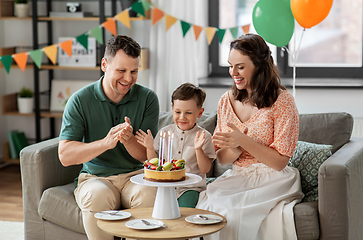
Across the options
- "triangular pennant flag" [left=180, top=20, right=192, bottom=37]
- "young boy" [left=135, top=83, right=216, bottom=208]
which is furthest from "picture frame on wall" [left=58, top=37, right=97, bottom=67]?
"young boy" [left=135, top=83, right=216, bottom=208]

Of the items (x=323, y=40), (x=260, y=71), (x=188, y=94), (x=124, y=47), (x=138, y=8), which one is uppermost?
(x=138, y=8)

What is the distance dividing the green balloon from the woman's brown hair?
2.84 feet

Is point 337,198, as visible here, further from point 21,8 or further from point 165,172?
point 21,8

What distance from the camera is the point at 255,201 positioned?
204 cm

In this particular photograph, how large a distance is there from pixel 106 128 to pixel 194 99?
463 mm

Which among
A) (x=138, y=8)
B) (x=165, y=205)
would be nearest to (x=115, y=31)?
(x=138, y=8)

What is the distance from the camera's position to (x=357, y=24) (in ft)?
12.8

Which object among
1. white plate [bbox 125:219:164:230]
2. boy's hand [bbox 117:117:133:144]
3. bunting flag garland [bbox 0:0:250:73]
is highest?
bunting flag garland [bbox 0:0:250:73]

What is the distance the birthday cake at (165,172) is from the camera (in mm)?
1712

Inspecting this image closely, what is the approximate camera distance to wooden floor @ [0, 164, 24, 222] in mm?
3191

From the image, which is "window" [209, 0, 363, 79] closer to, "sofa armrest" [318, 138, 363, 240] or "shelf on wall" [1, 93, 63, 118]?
"shelf on wall" [1, 93, 63, 118]

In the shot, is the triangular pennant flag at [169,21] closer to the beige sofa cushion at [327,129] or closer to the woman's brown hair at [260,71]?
the beige sofa cushion at [327,129]

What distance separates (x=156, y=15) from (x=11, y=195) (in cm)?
186

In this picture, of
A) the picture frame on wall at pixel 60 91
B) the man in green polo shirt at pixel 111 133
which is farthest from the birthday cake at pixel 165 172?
the picture frame on wall at pixel 60 91
